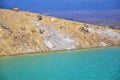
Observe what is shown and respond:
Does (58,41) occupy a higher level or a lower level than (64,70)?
higher

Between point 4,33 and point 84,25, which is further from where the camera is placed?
point 84,25

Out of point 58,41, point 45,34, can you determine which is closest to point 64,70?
point 58,41

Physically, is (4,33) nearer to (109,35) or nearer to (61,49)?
(61,49)

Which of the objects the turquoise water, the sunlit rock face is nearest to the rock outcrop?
the sunlit rock face

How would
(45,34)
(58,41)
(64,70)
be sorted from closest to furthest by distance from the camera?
(64,70) < (58,41) < (45,34)

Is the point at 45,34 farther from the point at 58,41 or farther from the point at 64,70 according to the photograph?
the point at 64,70

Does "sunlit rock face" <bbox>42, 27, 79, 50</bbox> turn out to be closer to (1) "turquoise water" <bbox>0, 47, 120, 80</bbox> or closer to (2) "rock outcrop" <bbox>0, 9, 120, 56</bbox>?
(2) "rock outcrop" <bbox>0, 9, 120, 56</bbox>

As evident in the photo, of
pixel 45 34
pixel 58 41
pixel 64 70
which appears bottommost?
pixel 64 70

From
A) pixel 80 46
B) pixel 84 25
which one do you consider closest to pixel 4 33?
pixel 80 46

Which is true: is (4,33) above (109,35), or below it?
below
